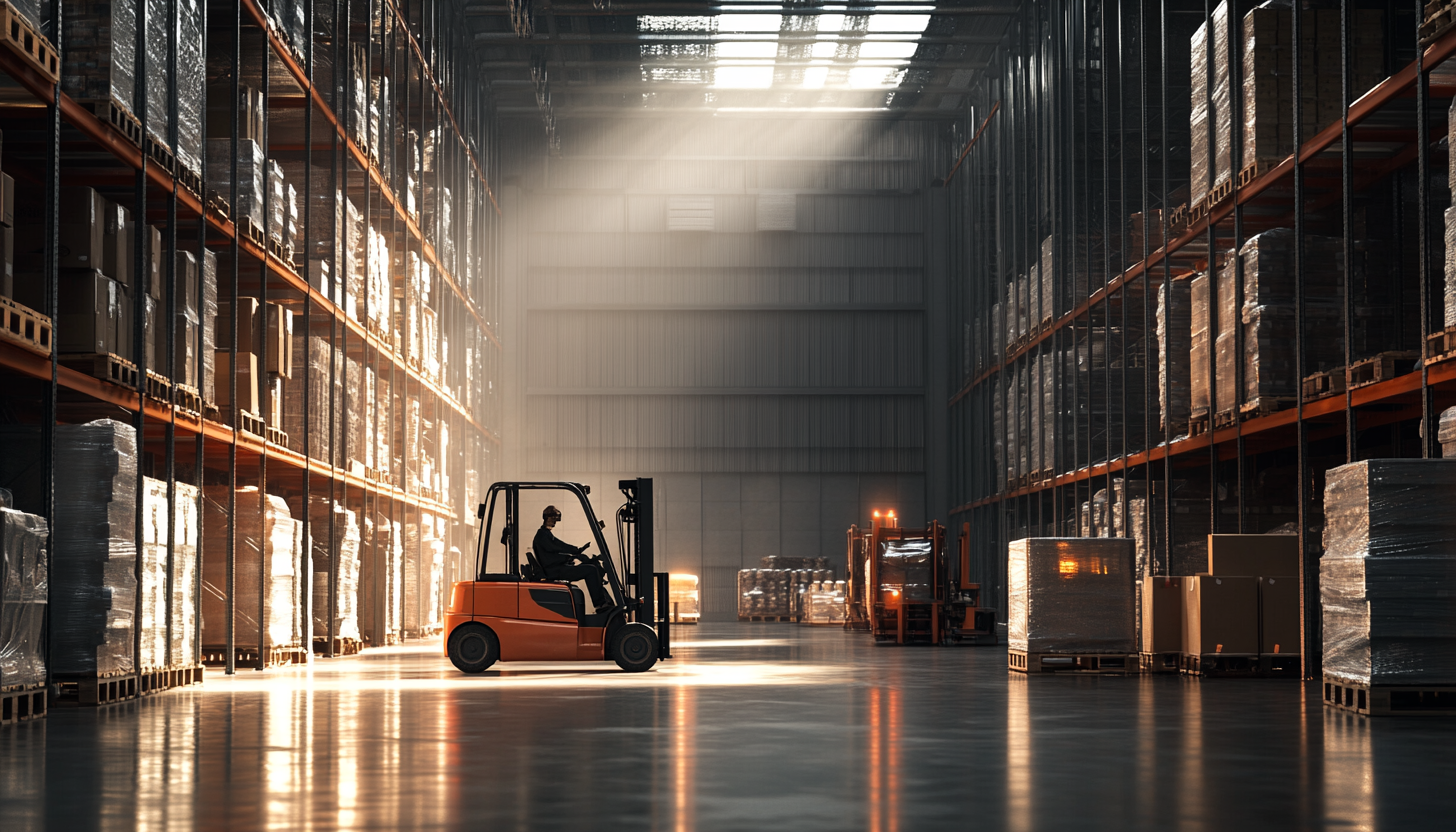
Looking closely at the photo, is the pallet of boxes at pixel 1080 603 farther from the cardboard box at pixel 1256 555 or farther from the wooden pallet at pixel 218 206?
the wooden pallet at pixel 218 206

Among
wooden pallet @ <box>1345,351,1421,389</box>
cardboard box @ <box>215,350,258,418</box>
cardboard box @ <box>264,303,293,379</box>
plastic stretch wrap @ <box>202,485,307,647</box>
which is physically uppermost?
cardboard box @ <box>264,303,293,379</box>

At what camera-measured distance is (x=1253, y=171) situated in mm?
13453

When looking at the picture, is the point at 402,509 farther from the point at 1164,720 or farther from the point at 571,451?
the point at 1164,720

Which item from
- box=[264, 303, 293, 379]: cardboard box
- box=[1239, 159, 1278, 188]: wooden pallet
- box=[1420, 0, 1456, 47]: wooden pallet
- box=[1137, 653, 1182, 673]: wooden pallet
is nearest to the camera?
box=[1420, 0, 1456, 47]: wooden pallet

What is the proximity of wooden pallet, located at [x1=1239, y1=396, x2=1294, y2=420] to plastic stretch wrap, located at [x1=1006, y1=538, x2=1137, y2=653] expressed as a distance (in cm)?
160

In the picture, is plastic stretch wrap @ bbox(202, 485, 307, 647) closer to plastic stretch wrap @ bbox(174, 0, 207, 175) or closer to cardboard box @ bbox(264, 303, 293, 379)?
cardboard box @ bbox(264, 303, 293, 379)

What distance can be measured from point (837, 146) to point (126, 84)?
80.2ft

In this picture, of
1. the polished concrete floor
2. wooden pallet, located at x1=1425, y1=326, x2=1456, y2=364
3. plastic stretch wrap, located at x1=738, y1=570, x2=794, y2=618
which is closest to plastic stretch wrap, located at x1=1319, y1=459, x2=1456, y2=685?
the polished concrete floor

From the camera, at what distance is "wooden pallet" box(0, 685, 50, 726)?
8266 millimetres

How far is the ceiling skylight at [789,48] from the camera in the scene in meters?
27.2

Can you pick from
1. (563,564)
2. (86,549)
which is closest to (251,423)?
(563,564)

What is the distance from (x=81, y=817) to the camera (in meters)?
4.99

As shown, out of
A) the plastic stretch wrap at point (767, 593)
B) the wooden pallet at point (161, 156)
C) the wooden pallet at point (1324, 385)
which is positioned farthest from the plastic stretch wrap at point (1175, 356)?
the plastic stretch wrap at point (767, 593)

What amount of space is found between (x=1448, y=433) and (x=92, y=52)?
8.79 m
